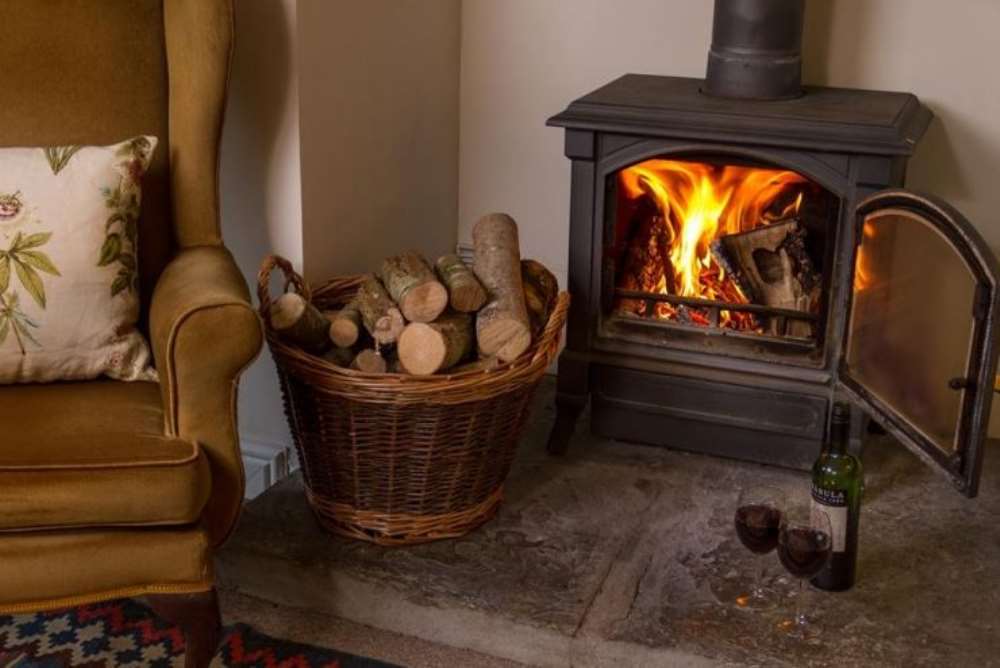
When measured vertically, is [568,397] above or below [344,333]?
below

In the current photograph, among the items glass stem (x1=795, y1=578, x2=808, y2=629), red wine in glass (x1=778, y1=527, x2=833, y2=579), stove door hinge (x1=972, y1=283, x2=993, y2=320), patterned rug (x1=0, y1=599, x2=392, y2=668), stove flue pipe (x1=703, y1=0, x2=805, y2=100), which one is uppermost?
stove flue pipe (x1=703, y1=0, x2=805, y2=100)

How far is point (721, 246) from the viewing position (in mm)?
2461

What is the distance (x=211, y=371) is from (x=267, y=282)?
0.42m

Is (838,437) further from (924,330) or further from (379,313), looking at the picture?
(379,313)

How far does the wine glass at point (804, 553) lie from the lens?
1955 mm

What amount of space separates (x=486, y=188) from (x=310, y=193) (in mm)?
663

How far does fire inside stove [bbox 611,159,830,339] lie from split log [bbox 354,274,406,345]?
0.53 m

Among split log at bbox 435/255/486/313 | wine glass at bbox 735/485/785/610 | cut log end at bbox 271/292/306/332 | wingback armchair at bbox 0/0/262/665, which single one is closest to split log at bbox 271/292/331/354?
cut log end at bbox 271/292/306/332

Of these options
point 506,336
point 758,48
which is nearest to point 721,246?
point 758,48

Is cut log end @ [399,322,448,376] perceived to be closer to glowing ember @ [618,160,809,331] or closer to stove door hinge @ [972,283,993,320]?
glowing ember @ [618,160,809,331]

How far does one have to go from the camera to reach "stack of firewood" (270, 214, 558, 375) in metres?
2.15

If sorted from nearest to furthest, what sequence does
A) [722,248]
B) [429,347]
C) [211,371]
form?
1. [211,371]
2. [429,347]
3. [722,248]

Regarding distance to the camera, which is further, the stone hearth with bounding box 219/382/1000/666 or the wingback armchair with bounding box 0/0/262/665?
the stone hearth with bounding box 219/382/1000/666

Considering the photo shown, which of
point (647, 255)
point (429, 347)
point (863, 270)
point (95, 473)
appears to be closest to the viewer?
point (95, 473)
